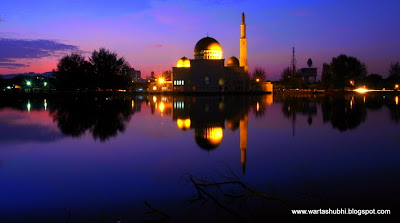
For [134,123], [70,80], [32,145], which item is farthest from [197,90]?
[32,145]

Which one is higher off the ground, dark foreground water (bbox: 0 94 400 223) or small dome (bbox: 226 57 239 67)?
small dome (bbox: 226 57 239 67)

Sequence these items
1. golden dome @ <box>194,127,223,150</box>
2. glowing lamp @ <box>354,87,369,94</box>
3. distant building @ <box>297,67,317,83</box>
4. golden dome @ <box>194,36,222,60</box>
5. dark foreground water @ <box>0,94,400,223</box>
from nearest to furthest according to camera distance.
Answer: dark foreground water @ <box>0,94,400,223</box>, golden dome @ <box>194,127,223,150</box>, golden dome @ <box>194,36,222,60</box>, glowing lamp @ <box>354,87,369,94</box>, distant building @ <box>297,67,317,83</box>

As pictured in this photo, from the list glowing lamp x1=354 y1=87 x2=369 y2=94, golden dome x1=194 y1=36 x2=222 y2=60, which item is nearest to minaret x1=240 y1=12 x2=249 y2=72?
golden dome x1=194 y1=36 x2=222 y2=60

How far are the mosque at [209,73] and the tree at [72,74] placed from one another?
2254 centimetres

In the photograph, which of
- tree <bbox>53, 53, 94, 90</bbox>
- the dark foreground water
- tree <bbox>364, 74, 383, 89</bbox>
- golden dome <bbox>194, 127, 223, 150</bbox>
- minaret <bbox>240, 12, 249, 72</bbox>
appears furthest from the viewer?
tree <bbox>364, 74, 383, 89</bbox>

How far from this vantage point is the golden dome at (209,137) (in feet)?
40.6

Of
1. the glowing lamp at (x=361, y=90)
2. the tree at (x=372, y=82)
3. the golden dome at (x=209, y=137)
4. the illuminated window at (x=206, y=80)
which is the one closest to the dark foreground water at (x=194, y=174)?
the golden dome at (x=209, y=137)

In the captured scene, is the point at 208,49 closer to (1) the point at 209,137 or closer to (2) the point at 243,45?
(2) the point at 243,45

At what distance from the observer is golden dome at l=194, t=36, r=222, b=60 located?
266 feet

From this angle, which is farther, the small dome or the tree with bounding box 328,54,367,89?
the small dome

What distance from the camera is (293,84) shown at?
327 ft

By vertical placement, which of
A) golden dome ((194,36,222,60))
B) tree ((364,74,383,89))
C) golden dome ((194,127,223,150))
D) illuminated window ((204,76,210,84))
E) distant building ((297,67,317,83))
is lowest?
golden dome ((194,127,223,150))

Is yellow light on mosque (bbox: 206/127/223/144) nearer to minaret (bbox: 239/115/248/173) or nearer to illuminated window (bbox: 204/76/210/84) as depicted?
minaret (bbox: 239/115/248/173)

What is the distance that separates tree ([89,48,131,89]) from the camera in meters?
65.9
